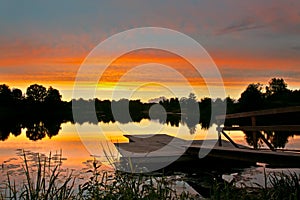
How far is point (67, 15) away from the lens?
12.8 metres

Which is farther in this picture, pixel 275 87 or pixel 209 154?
pixel 275 87

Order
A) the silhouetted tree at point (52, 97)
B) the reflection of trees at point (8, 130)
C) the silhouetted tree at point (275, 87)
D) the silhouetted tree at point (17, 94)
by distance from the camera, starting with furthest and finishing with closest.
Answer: the silhouetted tree at point (52, 97) < the silhouetted tree at point (17, 94) < the silhouetted tree at point (275, 87) < the reflection of trees at point (8, 130)

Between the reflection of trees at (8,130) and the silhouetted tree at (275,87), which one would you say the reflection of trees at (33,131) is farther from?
the silhouetted tree at (275,87)

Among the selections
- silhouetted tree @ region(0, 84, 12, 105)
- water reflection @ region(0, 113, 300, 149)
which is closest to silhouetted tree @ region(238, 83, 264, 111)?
water reflection @ region(0, 113, 300, 149)

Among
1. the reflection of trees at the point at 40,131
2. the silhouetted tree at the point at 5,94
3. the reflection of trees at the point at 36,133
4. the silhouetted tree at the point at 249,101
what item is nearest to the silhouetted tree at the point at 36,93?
the silhouetted tree at the point at 5,94

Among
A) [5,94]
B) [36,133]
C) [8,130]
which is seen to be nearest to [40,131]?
[36,133]

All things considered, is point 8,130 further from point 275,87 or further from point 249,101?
point 275,87

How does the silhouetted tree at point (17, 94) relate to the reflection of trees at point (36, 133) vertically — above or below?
above

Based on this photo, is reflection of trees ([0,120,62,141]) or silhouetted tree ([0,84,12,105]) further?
silhouetted tree ([0,84,12,105])

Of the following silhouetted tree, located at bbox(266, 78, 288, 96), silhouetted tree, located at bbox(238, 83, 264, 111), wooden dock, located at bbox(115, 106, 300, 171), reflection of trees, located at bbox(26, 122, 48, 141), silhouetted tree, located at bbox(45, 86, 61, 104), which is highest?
silhouetted tree, located at bbox(45, 86, 61, 104)

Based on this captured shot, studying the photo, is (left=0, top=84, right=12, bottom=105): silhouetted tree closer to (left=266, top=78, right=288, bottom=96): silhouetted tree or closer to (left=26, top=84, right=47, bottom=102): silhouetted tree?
(left=26, top=84, right=47, bottom=102): silhouetted tree

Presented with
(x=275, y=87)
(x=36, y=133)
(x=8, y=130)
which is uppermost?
(x=275, y=87)

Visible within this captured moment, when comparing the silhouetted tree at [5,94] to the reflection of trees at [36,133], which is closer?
the reflection of trees at [36,133]

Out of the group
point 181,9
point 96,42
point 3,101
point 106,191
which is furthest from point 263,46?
point 3,101
